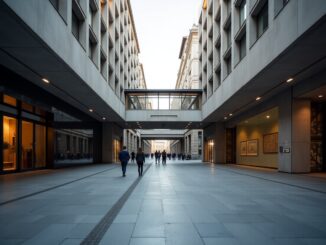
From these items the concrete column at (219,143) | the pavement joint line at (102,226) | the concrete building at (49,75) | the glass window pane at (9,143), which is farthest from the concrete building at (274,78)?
the glass window pane at (9,143)

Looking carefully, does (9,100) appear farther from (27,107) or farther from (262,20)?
(262,20)

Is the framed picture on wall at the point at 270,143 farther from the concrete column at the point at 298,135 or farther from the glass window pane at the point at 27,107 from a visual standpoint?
the glass window pane at the point at 27,107

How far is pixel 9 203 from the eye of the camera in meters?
8.04

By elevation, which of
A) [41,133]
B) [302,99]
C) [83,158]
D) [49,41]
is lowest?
[83,158]

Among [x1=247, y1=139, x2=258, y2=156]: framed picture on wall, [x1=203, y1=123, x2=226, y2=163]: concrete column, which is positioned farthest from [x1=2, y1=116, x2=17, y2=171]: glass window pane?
[x1=203, y1=123, x2=226, y2=163]: concrete column

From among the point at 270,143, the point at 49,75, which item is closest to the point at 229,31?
the point at 270,143

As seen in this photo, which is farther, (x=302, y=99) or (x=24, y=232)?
(x=302, y=99)

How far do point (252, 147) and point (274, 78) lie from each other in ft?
50.7

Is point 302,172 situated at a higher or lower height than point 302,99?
lower

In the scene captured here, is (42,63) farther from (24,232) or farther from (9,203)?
(24,232)

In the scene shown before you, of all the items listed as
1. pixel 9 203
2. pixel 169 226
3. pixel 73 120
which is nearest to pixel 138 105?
pixel 73 120

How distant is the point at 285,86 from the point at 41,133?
55.2ft

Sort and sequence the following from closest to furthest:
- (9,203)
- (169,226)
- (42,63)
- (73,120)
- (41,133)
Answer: (169,226) < (9,203) < (42,63) < (41,133) < (73,120)

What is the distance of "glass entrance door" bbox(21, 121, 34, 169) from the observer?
18875mm
